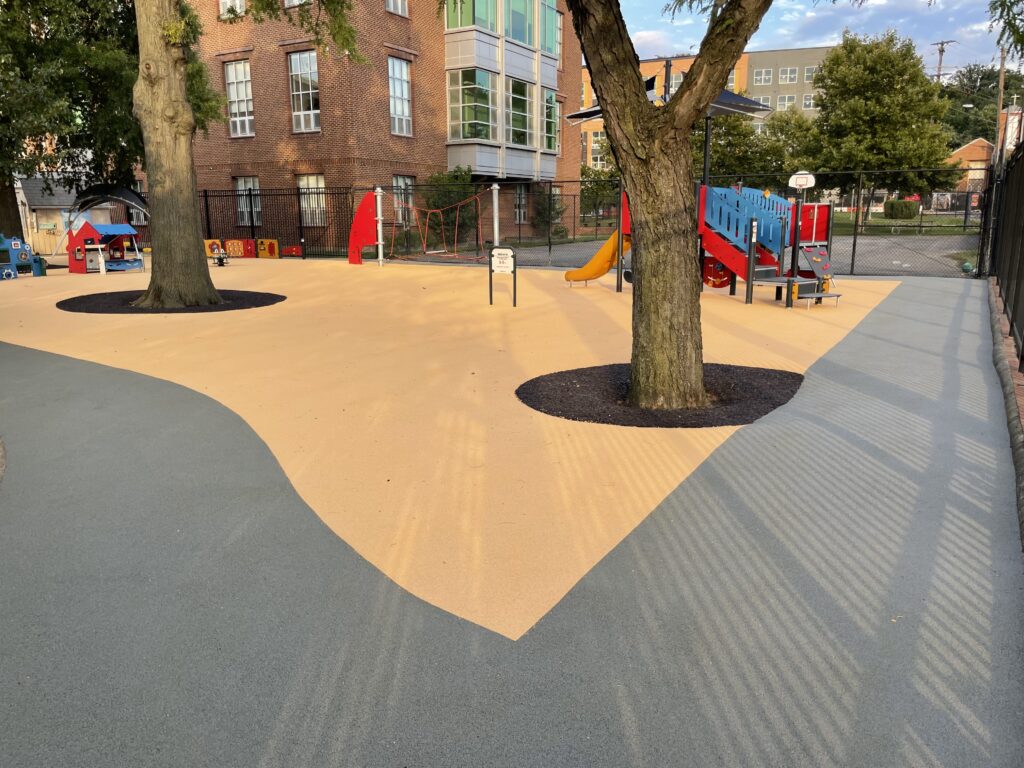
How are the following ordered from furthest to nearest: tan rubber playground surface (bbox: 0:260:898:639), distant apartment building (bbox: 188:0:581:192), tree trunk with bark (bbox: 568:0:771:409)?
distant apartment building (bbox: 188:0:581:192)
tree trunk with bark (bbox: 568:0:771:409)
tan rubber playground surface (bbox: 0:260:898:639)

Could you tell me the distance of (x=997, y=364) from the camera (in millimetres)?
7938

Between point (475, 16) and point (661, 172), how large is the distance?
28.5 m

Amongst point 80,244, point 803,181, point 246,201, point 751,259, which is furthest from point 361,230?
point 803,181

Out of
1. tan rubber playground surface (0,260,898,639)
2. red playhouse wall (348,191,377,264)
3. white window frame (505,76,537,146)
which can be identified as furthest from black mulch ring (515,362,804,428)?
white window frame (505,76,537,146)

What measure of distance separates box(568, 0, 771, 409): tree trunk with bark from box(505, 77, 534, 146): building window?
2878 centimetres

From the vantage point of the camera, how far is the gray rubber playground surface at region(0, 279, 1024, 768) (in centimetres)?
249

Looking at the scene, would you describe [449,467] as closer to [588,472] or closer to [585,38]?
[588,472]

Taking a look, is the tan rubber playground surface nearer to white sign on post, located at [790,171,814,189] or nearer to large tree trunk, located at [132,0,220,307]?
large tree trunk, located at [132,0,220,307]

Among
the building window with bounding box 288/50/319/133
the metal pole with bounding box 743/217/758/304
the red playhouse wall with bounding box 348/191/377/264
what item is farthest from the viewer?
the building window with bounding box 288/50/319/133

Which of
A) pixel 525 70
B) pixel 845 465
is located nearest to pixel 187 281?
pixel 845 465

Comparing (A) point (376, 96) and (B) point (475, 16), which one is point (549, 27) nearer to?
(B) point (475, 16)

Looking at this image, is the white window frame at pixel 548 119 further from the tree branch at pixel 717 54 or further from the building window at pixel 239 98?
the tree branch at pixel 717 54

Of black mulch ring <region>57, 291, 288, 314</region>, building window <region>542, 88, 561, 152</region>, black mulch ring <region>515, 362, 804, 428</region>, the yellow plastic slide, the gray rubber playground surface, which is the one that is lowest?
the gray rubber playground surface

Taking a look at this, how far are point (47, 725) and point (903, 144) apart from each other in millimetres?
41800
